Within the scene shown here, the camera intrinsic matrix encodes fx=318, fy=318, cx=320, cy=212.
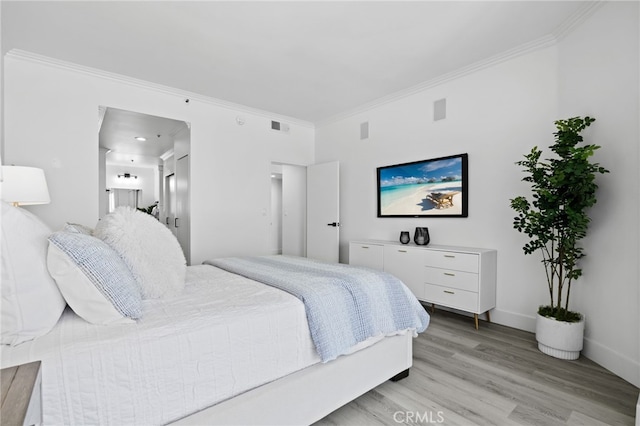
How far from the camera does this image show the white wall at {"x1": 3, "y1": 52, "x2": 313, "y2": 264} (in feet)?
10.5

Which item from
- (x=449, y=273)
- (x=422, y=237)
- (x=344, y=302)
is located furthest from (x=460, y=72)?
(x=344, y=302)

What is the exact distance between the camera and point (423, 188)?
3.92 meters

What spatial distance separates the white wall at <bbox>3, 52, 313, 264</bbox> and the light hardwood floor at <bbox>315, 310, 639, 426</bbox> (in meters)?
3.03

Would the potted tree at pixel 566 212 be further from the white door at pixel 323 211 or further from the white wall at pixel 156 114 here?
the white wall at pixel 156 114

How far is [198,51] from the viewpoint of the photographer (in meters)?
3.14

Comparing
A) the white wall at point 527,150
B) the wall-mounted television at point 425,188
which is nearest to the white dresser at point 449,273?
the white wall at point 527,150

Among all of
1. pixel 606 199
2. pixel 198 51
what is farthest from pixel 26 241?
pixel 606 199

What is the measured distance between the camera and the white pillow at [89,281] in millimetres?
1191

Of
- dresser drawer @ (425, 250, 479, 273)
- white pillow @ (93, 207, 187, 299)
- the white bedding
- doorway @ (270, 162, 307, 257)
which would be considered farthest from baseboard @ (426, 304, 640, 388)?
doorway @ (270, 162, 307, 257)

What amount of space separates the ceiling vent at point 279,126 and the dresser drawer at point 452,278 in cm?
314

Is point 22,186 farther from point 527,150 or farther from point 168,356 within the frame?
point 527,150

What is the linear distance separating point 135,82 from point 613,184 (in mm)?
4764

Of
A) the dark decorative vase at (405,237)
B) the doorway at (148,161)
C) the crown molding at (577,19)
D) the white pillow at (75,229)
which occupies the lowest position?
the dark decorative vase at (405,237)

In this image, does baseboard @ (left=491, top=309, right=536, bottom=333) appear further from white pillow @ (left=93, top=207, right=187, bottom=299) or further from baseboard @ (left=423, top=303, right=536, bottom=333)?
white pillow @ (left=93, top=207, right=187, bottom=299)
